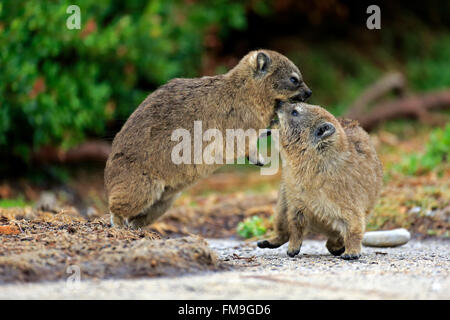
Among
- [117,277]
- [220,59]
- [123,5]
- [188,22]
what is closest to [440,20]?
[220,59]

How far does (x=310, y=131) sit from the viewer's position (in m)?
5.95

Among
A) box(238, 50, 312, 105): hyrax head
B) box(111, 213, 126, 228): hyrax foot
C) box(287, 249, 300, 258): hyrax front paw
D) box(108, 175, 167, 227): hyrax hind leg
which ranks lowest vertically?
box(287, 249, 300, 258): hyrax front paw

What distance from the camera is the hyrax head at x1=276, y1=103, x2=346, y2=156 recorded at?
5852 mm

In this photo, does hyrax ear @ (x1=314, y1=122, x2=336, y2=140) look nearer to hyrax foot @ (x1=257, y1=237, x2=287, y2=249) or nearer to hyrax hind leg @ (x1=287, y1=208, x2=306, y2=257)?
hyrax hind leg @ (x1=287, y1=208, x2=306, y2=257)

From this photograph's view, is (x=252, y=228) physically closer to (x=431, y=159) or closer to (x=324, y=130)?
(x=324, y=130)

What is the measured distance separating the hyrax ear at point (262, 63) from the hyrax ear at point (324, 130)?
135 centimetres

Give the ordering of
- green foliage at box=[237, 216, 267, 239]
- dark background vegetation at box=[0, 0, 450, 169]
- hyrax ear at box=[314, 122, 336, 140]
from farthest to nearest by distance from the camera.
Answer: dark background vegetation at box=[0, 0, 450, 169]
green foliage at box=[237, 216, 267, 239]
hyrax ear at box=[314, 122, 336, 140]

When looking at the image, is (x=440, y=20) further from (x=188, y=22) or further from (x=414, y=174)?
(x=414, y=174)

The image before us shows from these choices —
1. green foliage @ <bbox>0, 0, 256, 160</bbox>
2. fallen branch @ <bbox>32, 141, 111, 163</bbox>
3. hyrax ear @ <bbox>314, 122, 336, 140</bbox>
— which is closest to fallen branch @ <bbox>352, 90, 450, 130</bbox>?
green foliage @ <bbox>0, 0, 256, 160</bbox>

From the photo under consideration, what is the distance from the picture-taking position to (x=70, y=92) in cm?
1039

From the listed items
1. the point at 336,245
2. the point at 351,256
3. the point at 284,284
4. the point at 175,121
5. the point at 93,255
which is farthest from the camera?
the point at 175,121

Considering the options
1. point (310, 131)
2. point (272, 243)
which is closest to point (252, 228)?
point (272, 243)

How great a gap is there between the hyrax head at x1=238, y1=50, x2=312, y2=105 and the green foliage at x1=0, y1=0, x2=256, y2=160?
13.0ft

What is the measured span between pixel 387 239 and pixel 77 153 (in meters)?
6.52
